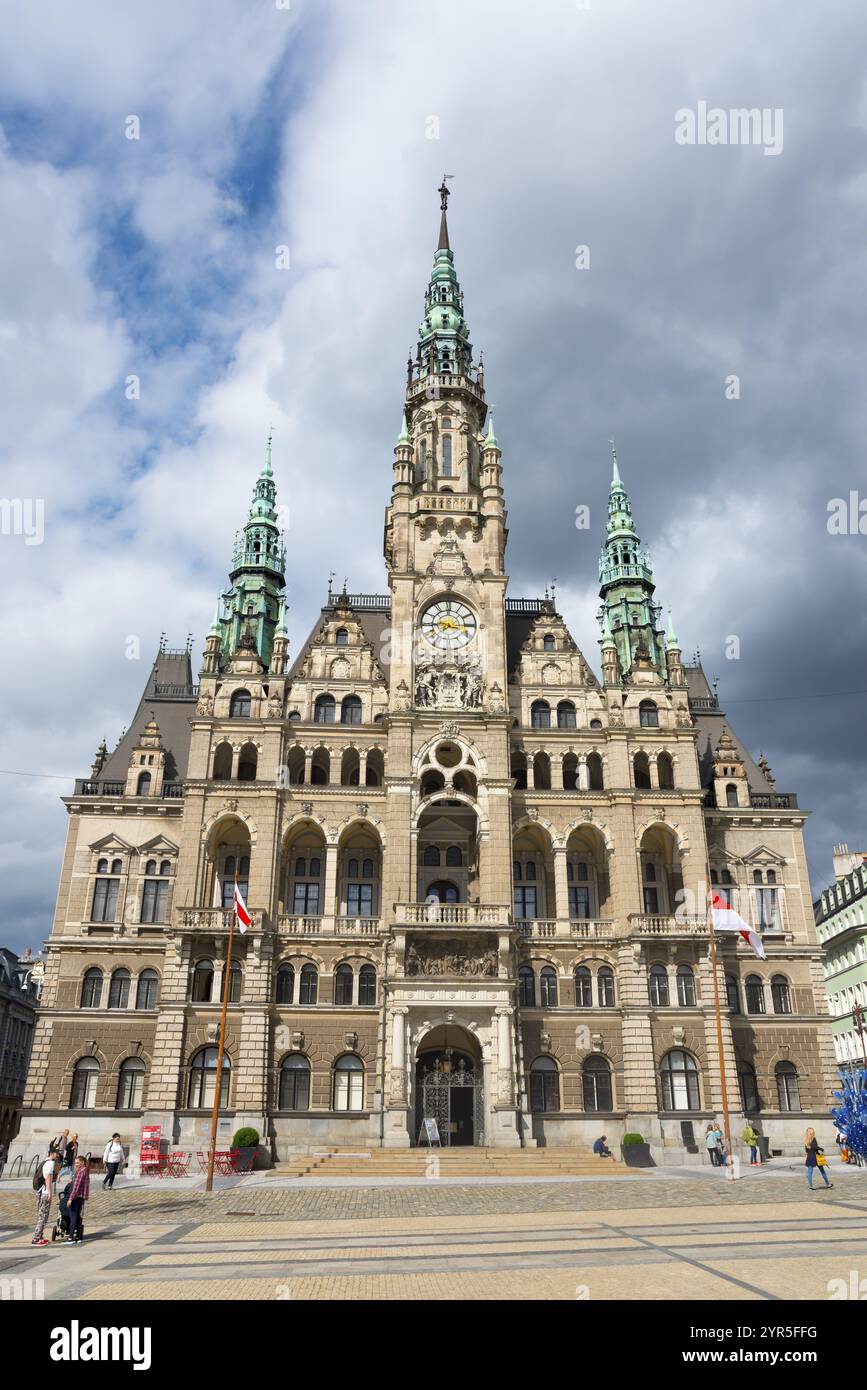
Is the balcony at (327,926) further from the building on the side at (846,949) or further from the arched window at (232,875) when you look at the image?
the building on the side at (846,949)

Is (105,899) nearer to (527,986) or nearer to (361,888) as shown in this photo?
(361,888)

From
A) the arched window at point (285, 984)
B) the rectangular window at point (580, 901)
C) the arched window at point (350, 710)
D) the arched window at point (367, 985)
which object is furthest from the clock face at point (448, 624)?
the arched window at point (285, 984)

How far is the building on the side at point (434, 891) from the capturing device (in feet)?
160

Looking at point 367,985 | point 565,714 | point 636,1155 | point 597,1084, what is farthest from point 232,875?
point 636,1155

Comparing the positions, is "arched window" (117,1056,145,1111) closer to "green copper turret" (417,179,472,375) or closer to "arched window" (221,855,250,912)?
"arched window" (221,855,250,912)

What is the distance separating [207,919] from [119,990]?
6.67 metres

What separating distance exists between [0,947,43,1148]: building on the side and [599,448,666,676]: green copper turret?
5863 centimetres

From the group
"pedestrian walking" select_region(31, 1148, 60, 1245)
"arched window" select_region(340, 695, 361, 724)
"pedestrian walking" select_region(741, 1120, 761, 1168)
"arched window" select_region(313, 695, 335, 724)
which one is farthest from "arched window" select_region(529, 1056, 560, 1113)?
"pedestrian walking" select_region(31, 1148, 60, 1245)

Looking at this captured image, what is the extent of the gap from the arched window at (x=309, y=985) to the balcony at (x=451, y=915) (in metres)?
5.60

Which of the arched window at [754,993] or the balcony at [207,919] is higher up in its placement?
the balcony at [207,919]

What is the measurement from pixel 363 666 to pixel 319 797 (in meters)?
8.35

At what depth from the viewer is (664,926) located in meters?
51.7

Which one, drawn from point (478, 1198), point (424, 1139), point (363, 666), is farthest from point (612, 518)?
point (478, 1198)
